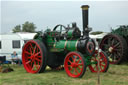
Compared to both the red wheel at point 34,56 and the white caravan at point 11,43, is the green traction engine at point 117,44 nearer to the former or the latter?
the red wheel at point 34,56

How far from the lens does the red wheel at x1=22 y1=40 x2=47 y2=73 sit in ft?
23.5

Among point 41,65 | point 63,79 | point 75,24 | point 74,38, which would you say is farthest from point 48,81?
point 75,24

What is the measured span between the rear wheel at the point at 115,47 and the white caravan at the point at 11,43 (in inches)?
184

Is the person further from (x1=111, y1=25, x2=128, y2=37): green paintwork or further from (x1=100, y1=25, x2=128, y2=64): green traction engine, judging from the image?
(x1=111, y1=25, x2=128, y2=37): green paintwork

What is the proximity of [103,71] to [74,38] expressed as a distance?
157 centimetres

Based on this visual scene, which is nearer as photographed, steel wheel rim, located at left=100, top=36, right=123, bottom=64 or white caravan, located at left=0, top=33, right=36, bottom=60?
steel wheel rim, located at left=100, top=36, right=123, bottom=64

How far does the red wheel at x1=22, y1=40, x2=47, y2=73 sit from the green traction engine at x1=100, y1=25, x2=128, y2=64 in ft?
14.3

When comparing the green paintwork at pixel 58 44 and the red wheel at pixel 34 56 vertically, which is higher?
the green paintwork at pixel 58 44

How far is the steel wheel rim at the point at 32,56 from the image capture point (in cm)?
740

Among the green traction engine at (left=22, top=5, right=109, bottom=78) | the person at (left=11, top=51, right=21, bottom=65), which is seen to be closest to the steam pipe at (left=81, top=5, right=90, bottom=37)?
the green traction engine at (left=22, top=5, right=109, bottom=78)

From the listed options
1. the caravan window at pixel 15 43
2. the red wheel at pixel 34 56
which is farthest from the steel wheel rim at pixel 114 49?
the caravan window at pixel 15 43

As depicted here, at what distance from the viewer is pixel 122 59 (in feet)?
32.3

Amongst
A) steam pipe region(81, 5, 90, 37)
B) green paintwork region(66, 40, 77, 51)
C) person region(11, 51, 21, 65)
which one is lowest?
person region(11, 51, 21, 65)

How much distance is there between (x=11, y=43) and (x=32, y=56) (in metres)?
4.88
